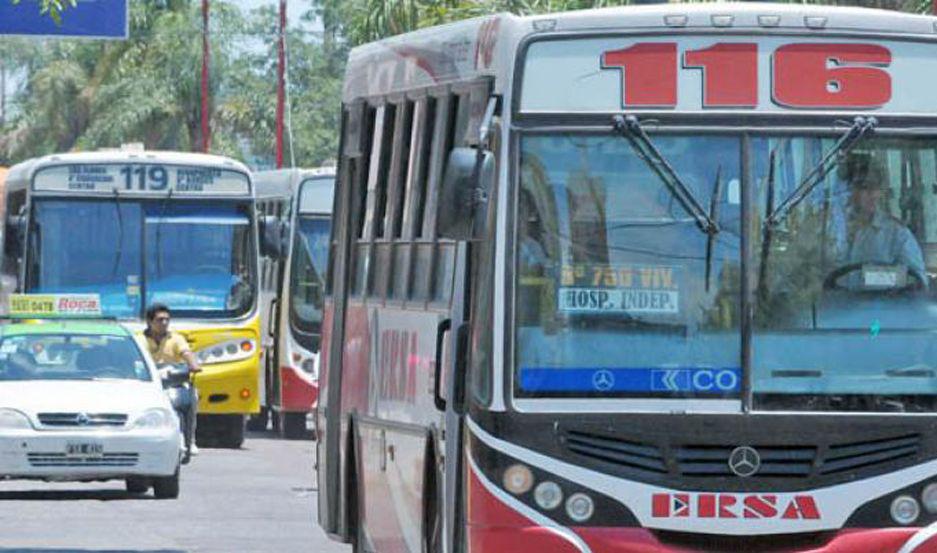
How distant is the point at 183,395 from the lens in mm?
24172

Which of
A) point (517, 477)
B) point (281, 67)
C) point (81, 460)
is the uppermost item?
point (281, 67)

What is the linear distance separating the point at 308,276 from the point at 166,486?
38.2ft

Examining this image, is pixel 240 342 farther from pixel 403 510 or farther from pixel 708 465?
pixel 708 465

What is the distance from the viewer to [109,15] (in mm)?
24031

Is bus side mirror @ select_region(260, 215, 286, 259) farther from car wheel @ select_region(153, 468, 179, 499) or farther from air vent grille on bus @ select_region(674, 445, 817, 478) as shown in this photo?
air vent grille on bus @ select_region(674, 445, 817, 478)

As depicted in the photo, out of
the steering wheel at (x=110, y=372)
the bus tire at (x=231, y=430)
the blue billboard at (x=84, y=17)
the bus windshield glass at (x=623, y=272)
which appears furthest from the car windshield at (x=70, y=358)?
the bus windshield glass at (x=623, y=272)

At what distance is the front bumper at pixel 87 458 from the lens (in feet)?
69.2

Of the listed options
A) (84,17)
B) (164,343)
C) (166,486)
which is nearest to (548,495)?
(166,486)

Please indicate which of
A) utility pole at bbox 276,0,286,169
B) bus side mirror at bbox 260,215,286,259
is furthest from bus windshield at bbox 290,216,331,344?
utility pole at bbox 276,0,286,169

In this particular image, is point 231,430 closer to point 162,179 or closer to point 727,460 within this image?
point 162,179

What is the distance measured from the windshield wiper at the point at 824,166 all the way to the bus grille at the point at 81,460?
1111 cm

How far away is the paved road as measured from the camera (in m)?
Result: 17.8

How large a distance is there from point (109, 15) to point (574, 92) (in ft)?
44.3

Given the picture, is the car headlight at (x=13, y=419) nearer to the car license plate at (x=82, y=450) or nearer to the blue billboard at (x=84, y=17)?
the car license plate at (x=82, y=450)
